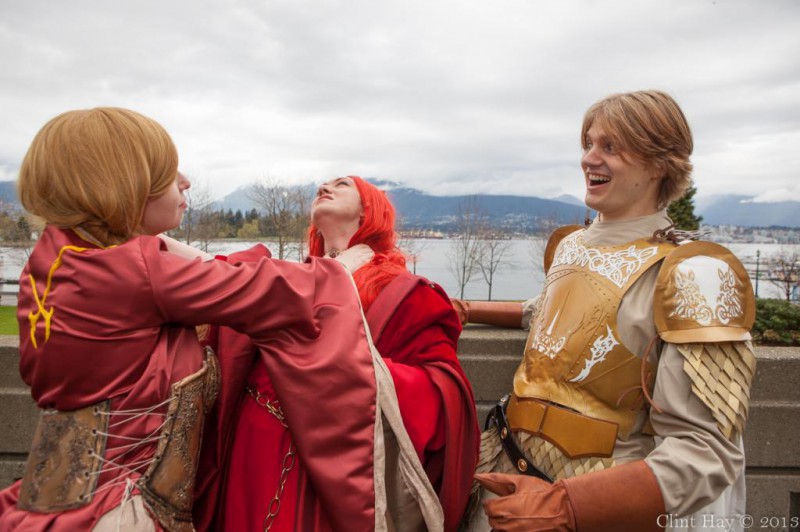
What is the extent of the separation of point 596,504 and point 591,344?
0.51 m

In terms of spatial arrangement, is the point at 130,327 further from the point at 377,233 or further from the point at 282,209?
the point at 282,209

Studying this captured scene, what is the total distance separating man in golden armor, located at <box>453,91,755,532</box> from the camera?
159cm

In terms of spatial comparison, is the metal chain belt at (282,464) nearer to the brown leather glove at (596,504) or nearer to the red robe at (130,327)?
the red robe at (130,327)

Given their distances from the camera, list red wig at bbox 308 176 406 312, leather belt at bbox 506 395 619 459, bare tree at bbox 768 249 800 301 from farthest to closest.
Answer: bare tree at bbox 768 249 800 301
red wig at bbox 308 176 406 312
leather belt at bbox 506 395 619 459

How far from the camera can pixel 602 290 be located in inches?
75.7

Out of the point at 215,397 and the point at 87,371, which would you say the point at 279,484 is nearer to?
the point at 215,397

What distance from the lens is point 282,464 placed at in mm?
1786

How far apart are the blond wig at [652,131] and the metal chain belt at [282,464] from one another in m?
1.49

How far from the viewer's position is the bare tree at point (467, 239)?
80.8 ft

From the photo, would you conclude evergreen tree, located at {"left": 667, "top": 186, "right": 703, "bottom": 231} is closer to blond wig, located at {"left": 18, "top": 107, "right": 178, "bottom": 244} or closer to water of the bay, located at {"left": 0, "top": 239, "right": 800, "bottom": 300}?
water of the bay, located at {"left": 0, "top": 239, "right": 800, "bottom": 300}

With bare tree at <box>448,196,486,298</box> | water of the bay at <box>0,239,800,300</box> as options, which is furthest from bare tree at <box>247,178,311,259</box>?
bare tree at <box>448,196,486,298</box>

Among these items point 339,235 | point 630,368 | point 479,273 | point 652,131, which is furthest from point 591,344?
point 479,273

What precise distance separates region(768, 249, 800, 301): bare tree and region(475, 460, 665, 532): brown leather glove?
48.5ft

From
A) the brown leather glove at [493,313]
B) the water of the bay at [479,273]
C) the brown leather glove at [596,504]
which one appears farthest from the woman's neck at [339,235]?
the water of the bay at [479,273]
